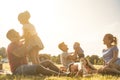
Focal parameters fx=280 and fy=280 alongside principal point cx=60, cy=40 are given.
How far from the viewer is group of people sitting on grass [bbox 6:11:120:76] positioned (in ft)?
36.2

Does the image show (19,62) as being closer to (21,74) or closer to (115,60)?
(21,74)

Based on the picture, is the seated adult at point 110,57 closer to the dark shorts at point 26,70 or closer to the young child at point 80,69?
the young child at point 80,69

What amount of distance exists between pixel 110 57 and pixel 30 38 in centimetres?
376

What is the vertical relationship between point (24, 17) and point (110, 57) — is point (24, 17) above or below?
above

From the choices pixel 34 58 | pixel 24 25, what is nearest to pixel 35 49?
pixel 34 58

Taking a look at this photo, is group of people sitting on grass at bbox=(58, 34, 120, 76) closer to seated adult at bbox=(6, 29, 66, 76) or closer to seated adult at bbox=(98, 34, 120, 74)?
seated adult at bbox=(98, 34, 120, 74)

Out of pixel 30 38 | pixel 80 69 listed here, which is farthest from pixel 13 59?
pixel 80 69

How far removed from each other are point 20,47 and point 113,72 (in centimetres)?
412

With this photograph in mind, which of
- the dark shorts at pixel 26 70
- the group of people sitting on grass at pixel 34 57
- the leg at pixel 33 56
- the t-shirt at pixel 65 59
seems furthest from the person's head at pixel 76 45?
the dark shorts at pixel 26 70

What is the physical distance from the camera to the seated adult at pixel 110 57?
40.0ft

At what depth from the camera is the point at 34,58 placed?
40.1ft

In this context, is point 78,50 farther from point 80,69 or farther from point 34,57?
point 80,69

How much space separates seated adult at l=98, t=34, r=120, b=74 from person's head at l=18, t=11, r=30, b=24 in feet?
12.1

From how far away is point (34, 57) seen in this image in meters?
12.2
